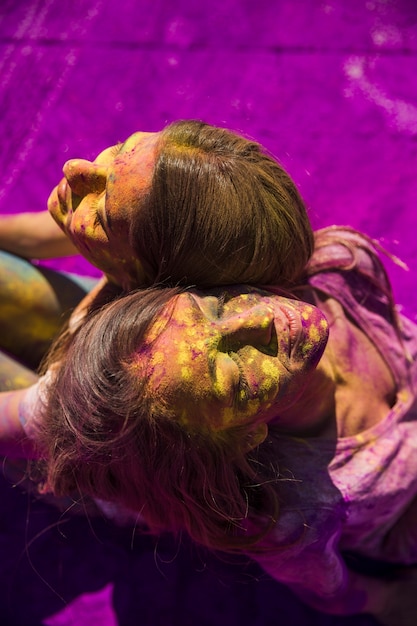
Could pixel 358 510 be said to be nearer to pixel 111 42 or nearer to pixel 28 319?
pixel 28 319

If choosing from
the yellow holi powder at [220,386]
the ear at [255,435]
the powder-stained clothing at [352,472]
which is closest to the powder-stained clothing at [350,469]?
the powder-stained clothing at [352,472]

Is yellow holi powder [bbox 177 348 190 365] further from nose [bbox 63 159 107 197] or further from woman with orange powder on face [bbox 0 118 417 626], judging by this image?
nose [bbox 63 159 107 197]

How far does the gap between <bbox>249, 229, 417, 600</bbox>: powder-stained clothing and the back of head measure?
227 millimetres

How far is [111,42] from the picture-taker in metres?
1.36

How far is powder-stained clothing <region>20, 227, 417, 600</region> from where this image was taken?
2.20ft

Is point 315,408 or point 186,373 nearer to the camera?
point 186,373

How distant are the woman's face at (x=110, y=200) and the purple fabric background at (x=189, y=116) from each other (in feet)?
1.61

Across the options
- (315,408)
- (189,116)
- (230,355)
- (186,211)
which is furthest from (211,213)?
A: (189,116)

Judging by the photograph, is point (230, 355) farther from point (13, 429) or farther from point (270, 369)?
point (13, 429)

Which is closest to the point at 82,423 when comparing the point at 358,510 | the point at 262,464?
the point at 262,464

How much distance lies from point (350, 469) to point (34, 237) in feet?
1.73

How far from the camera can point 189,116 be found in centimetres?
125

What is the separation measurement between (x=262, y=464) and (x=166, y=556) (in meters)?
0.49

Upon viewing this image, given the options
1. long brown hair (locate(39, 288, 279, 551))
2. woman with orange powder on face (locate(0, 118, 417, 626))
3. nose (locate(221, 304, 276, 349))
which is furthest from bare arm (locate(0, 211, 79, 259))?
nose (locate(221, 304, 276, 349))
